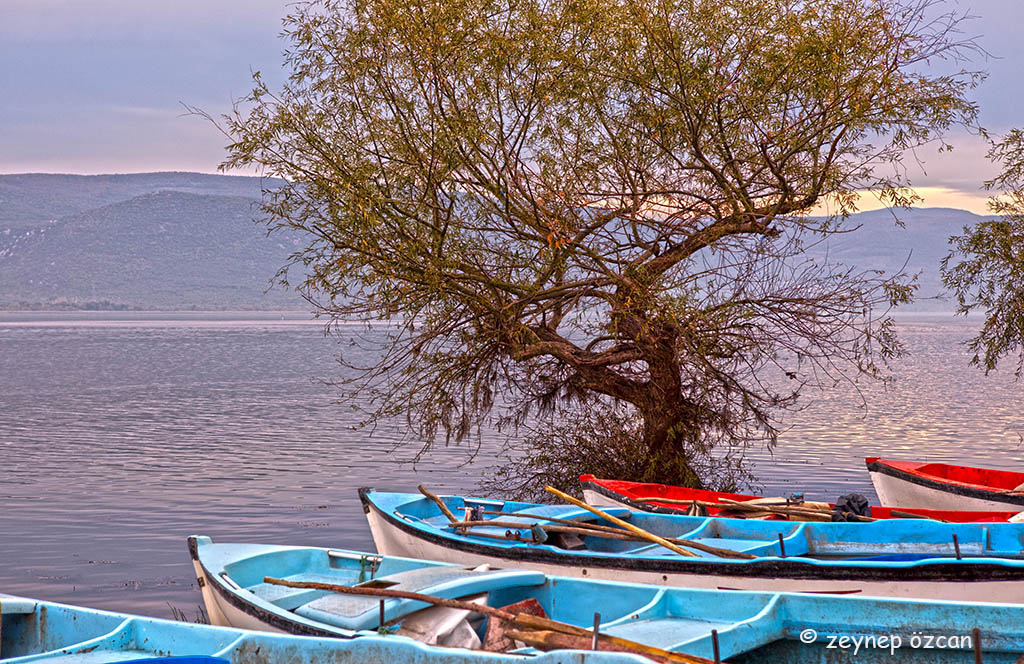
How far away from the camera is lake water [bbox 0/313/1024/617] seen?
16797mm

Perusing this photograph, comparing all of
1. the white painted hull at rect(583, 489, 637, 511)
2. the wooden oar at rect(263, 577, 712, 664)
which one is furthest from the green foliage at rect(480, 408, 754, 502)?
the wooden oar at rect(263, 577, 712, 664)

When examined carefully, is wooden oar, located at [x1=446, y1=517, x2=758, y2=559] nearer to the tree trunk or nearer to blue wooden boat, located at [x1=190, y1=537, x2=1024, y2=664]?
blue wooden boat, located at [x1=190, y1=537, x2=1024, y2=664]

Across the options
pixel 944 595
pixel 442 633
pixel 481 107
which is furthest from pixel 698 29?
pixel 442 633

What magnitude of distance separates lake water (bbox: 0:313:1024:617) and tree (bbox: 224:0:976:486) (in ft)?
15.3

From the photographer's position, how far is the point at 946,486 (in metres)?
15.2

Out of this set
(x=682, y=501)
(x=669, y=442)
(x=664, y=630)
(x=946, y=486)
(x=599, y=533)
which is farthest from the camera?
(x=669, y=442)

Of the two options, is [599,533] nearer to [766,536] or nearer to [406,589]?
[766,536]

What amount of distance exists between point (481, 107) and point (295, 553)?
7.93 metres

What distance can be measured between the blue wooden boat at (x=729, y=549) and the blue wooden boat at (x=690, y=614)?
54.1 inches

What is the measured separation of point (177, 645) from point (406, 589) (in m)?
2.10

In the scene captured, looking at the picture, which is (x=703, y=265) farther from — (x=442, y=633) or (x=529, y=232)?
(x=442, y=633)

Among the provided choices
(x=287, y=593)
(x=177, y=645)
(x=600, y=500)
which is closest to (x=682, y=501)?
(x=600, y=500)

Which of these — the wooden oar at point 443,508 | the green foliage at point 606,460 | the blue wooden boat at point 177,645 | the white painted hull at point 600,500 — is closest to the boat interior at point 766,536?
the wooden oar at point 443,508

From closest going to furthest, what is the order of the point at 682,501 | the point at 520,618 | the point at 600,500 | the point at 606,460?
1. the point at 520,618
2. the point at 682,501
3. the point at 600,500
4. the point at 606,460
